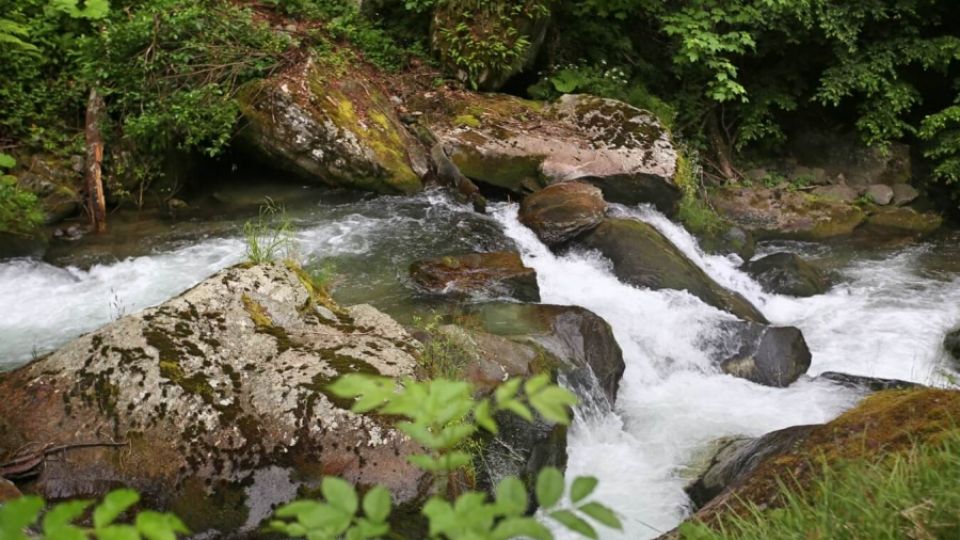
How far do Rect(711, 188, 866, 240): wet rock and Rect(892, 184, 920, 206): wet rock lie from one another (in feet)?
3.29

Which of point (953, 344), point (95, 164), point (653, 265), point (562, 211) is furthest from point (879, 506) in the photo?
point (95, 164)

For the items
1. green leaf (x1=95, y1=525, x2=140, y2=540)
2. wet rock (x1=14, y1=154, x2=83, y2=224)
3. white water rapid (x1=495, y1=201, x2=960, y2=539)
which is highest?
green leaf (x1=95, y1=525, x2=140, y2=540)

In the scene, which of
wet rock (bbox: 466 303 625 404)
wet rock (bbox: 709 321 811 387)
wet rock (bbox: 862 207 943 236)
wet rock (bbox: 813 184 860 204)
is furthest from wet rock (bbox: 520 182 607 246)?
wet rock (bbox: 862 207 943 236)

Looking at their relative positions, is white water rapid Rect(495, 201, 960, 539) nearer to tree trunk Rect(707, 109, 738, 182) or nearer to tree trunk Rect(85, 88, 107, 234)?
tree trunk Rect(707, 109, 738, 182)

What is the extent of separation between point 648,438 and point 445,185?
4797 mm

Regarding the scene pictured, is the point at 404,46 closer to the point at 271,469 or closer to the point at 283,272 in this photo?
the point at 283,272

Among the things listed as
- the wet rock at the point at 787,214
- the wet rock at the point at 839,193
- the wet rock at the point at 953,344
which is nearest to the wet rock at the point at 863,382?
the wet rock at the point at 953,344

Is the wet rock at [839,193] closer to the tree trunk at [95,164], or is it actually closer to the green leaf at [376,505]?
the tree trunk at [95,164]

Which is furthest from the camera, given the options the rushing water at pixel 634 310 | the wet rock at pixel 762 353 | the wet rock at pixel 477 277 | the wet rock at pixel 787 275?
the wet rock at pixel 787 275

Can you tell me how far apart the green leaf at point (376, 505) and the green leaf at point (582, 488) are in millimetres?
308

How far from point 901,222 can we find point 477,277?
25.2 feet

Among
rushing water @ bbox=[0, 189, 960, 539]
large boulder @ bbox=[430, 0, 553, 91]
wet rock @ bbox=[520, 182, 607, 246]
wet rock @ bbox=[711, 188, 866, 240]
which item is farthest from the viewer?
wet rock @ bbox=[711, 188, 866, 240]

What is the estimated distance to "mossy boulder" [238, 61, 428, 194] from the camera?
29.8 feet

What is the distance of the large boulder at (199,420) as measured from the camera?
3.94 m
